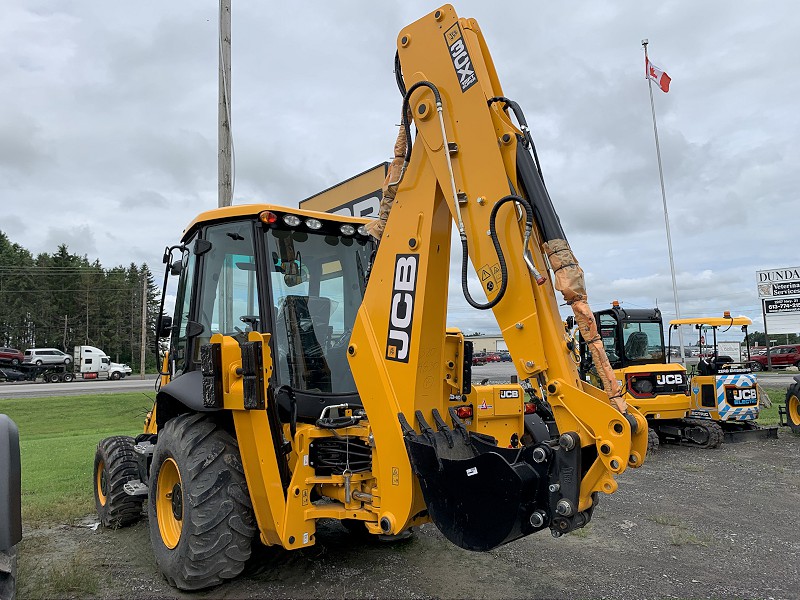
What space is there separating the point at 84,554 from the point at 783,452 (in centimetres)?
992

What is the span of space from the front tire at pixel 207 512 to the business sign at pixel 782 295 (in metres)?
36.0

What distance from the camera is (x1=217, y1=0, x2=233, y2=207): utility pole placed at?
9.91 meters

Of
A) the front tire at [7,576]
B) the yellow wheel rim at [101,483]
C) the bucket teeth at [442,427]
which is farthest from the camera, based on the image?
the yellow wheel rim at [101,483]

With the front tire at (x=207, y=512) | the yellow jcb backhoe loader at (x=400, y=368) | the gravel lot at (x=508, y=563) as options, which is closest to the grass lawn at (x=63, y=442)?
the gravel lot at (x=508, y=563)

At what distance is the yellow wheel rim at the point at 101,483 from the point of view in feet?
19.6

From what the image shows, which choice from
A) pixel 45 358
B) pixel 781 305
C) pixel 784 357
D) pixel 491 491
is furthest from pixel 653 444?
pixel 45 358

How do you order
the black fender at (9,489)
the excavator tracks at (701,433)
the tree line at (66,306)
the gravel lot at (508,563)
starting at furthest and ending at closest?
1. the tree line at (66,306)
2. the excavator tracks at (701,433)
3. the gravel lot at (508,563)
4. the black fender at (9,489)

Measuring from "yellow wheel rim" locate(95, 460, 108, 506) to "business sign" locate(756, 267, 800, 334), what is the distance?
35.5 meters

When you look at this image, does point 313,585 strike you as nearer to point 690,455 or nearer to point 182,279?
point 182,279

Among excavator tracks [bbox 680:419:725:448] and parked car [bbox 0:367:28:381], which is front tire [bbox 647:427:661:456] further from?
parked car [bbox 0:367:28:381]

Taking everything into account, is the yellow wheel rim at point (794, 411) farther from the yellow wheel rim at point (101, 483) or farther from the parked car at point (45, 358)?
the parked car at point (45, 358)

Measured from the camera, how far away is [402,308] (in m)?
3.71

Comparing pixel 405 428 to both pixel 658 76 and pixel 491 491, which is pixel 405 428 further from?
pixel 658 76

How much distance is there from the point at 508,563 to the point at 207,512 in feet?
7.38
